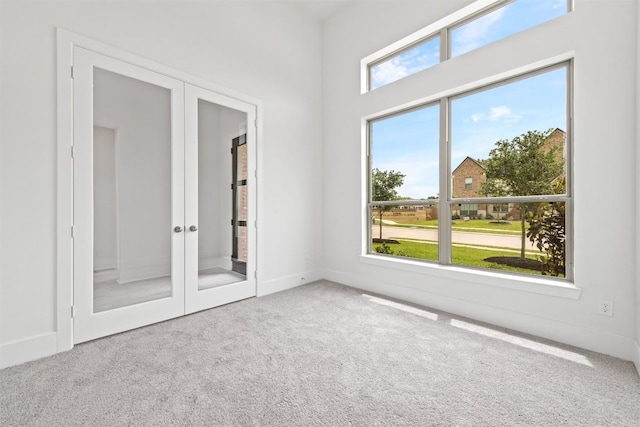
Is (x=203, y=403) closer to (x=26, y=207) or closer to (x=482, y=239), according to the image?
(x=26, y=207)

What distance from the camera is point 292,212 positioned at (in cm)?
401

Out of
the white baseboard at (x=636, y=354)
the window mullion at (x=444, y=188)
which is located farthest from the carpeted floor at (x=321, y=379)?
the window mullion at (x=444, y=188)

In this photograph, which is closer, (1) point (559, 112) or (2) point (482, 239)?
(1) point (559, 112)

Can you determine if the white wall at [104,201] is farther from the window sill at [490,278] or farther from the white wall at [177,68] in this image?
the window sill at [490,278]

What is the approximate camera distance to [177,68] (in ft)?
9.56

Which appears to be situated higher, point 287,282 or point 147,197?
point 147,197

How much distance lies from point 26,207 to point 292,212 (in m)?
2.56

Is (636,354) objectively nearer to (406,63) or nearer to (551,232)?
(551,232)

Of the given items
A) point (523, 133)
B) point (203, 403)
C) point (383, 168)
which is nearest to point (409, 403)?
point (203, 403)

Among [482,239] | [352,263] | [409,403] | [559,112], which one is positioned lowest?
[409,403]

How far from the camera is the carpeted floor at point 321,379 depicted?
1553 millimetres

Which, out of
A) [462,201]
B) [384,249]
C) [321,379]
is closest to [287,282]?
[384,249]

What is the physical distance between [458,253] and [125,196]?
3362 mm

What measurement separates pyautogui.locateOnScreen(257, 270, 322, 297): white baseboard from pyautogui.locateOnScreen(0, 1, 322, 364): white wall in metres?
0.02
